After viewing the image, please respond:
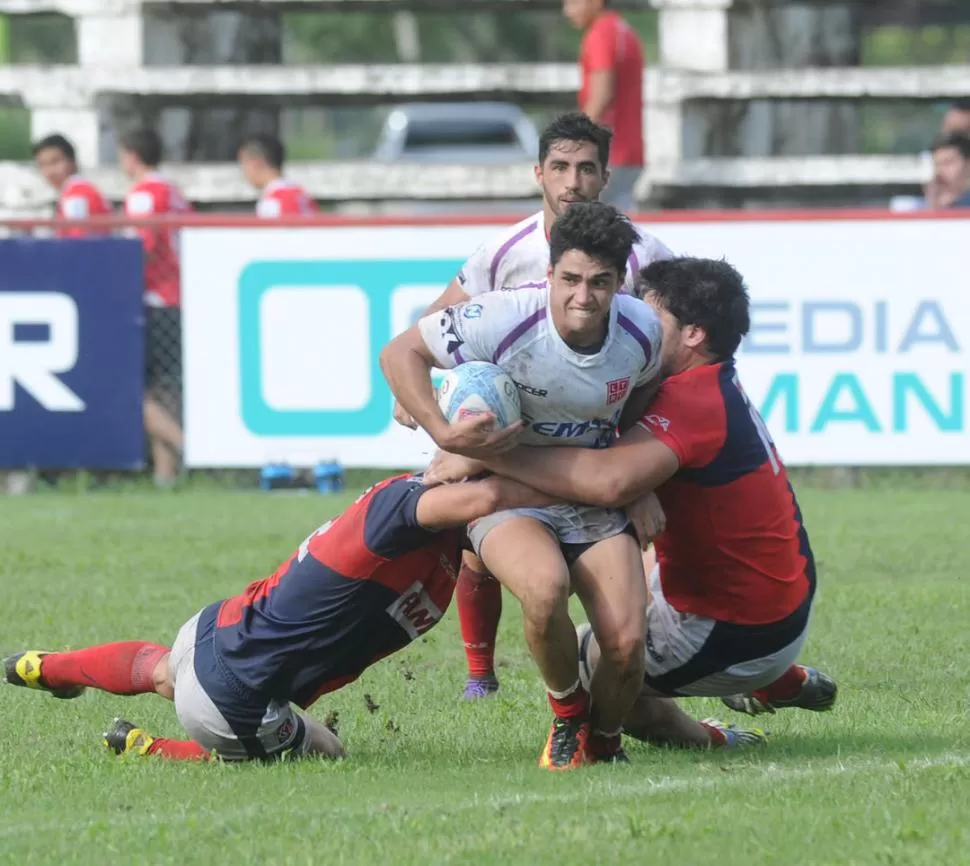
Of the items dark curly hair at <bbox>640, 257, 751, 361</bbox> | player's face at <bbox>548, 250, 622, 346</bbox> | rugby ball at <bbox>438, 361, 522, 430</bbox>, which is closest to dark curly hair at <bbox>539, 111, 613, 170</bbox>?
dark curly hair at <bbox>640, 257, 751, 361</bbox>

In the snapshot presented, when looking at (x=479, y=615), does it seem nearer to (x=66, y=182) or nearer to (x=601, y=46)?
(x=601, y=46)

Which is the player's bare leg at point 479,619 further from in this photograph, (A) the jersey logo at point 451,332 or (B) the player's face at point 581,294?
(B) the player's face at point 581,294

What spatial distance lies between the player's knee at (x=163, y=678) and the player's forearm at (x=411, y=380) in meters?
1.06

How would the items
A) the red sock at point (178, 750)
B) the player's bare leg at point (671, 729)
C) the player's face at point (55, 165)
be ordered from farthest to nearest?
1. the player's face at point (55, 165)
2. the player's bare leg at point (671, 729)
3. the red sock at point (178, 750)

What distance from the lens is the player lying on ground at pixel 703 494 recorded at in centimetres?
567

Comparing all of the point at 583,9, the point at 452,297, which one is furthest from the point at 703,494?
the point at 583,9

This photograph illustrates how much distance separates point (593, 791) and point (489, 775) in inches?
17.0

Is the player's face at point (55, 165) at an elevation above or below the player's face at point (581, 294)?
above

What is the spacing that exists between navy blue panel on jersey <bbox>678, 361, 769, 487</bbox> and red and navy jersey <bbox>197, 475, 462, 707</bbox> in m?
0.72

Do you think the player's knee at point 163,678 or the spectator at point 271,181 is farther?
the spectator at point 271,181

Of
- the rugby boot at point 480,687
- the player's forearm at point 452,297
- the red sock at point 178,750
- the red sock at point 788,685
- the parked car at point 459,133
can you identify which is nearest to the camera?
the red sock at point 178,750

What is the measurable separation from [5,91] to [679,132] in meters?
5.57

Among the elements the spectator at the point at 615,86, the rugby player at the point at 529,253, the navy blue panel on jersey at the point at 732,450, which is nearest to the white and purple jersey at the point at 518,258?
the rugby player at the point at 529,253

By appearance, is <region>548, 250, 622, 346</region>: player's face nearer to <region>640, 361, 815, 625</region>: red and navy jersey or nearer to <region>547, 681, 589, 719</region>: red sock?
<region>640, 361, 815, 625</region>: red and navy jersey
